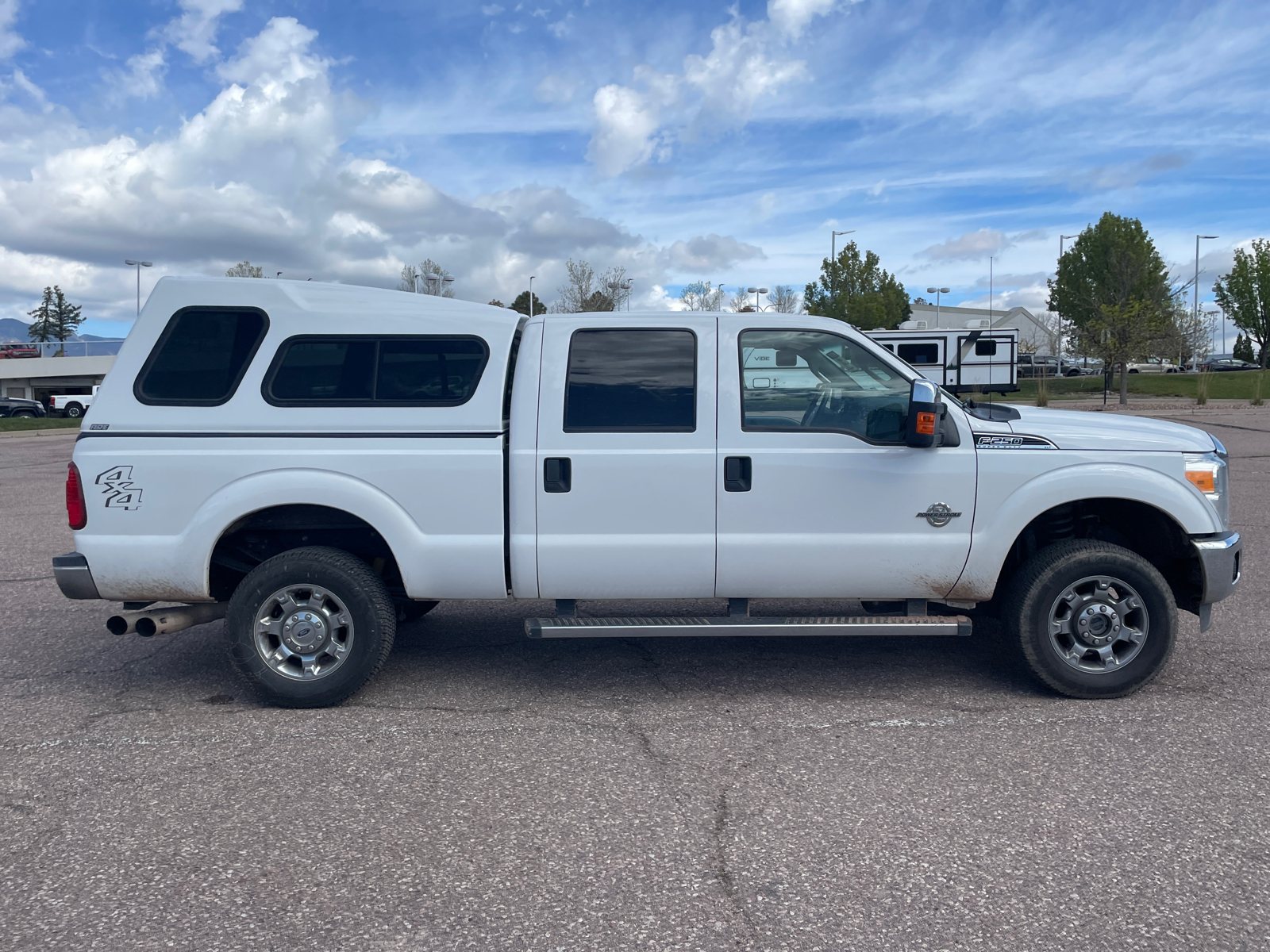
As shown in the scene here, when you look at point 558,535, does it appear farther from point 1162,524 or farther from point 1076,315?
point 1076,315

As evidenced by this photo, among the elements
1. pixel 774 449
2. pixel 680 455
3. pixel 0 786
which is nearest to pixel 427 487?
pixel 680 455

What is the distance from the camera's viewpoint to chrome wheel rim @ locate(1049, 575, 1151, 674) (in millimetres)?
4820

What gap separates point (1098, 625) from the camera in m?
4.84

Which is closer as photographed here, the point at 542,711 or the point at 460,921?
the point at 460,921

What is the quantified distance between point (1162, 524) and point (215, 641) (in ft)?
18.2

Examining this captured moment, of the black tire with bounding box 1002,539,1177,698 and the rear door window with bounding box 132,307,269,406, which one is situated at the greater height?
the rear door window with bounding box 132,307,269,406

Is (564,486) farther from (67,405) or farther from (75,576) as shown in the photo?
(67,405)

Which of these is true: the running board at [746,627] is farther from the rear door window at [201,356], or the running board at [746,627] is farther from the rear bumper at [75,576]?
the rear bumper at [75,576]

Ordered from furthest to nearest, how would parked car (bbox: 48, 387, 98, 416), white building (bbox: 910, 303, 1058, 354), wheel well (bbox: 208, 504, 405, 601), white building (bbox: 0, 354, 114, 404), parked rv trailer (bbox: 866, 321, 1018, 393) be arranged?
white building (bbox: 910, 303, 1058, 354), white building (bbox: 0, 354, 114, 404), parked car (bbox: 48, 387, 98, 416), parked rv trailer (bbox: 866, 321, 1018, 393), wheel well (bbox: 208, 504, 405, 601)

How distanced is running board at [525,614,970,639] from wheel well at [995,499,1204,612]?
619 millimetres

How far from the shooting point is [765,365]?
4930mm

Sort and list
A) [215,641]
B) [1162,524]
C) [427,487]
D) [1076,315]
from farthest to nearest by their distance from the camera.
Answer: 1. [1076,315]
2. [215,641]
3. [1162,524]
4. [427,487]

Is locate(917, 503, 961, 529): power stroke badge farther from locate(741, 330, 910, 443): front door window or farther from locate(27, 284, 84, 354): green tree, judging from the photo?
locate(27, 284, 84, 354): green tree

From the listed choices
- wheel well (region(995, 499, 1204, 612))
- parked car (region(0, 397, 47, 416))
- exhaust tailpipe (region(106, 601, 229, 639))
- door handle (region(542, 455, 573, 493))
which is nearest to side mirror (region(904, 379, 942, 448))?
wheel well (region(995, 499, 1204, 612))
